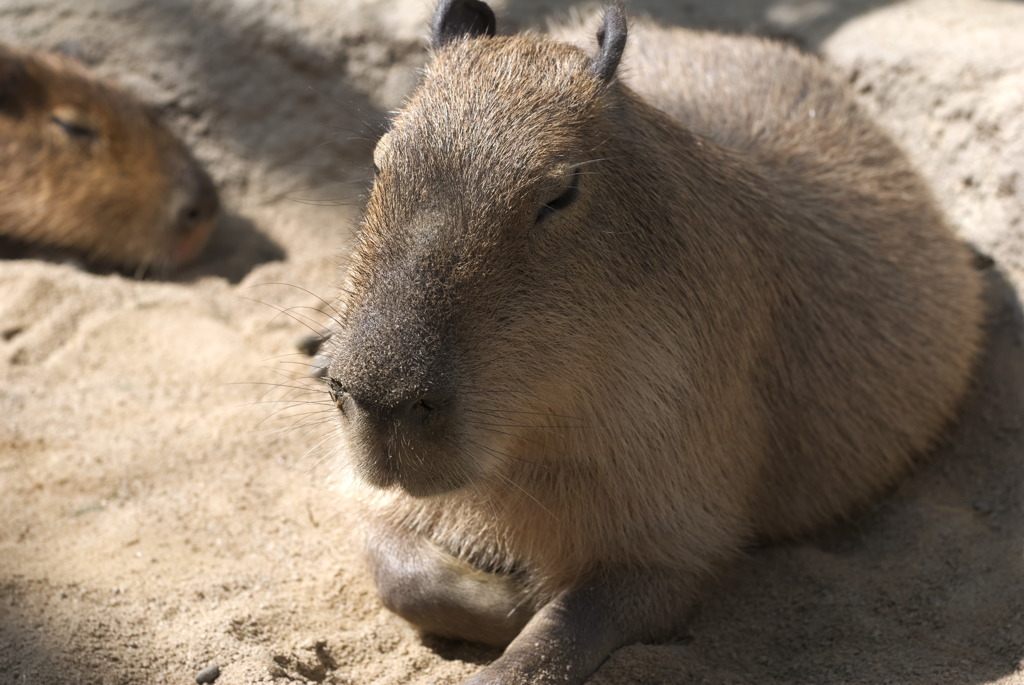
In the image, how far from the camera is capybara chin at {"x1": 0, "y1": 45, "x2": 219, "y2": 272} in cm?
541

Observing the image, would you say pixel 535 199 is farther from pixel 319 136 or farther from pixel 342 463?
pixel 319 136

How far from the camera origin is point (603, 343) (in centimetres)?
283

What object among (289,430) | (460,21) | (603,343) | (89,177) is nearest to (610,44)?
(460,21)

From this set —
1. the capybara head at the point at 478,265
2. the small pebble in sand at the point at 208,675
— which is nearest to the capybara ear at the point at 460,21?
the capybara head at the point at 478,265

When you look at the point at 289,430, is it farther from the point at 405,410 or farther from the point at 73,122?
the point at 73,122

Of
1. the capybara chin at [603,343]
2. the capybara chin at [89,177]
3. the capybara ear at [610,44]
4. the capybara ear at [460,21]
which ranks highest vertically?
the capybara ear at [610,44]

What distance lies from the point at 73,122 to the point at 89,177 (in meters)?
0.28

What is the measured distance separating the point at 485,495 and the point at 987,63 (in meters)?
2.95

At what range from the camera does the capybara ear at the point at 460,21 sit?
121 inches

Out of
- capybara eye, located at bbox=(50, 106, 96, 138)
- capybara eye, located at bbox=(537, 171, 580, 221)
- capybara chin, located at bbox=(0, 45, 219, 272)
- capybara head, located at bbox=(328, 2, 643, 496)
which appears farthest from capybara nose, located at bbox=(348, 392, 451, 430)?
capybara eye, located at bbox=(50, 106, 96, 138)

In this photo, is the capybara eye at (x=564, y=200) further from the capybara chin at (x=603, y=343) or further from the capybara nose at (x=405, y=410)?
the capybara nose at (x=405, y=410)

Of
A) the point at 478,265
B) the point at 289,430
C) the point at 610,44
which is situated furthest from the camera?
the point at 289,430

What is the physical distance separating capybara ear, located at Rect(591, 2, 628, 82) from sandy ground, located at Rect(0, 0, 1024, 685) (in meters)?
0.59

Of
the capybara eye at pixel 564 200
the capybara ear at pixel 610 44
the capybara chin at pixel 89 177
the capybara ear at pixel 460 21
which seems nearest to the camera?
the capybara eye at pixel 564 200
